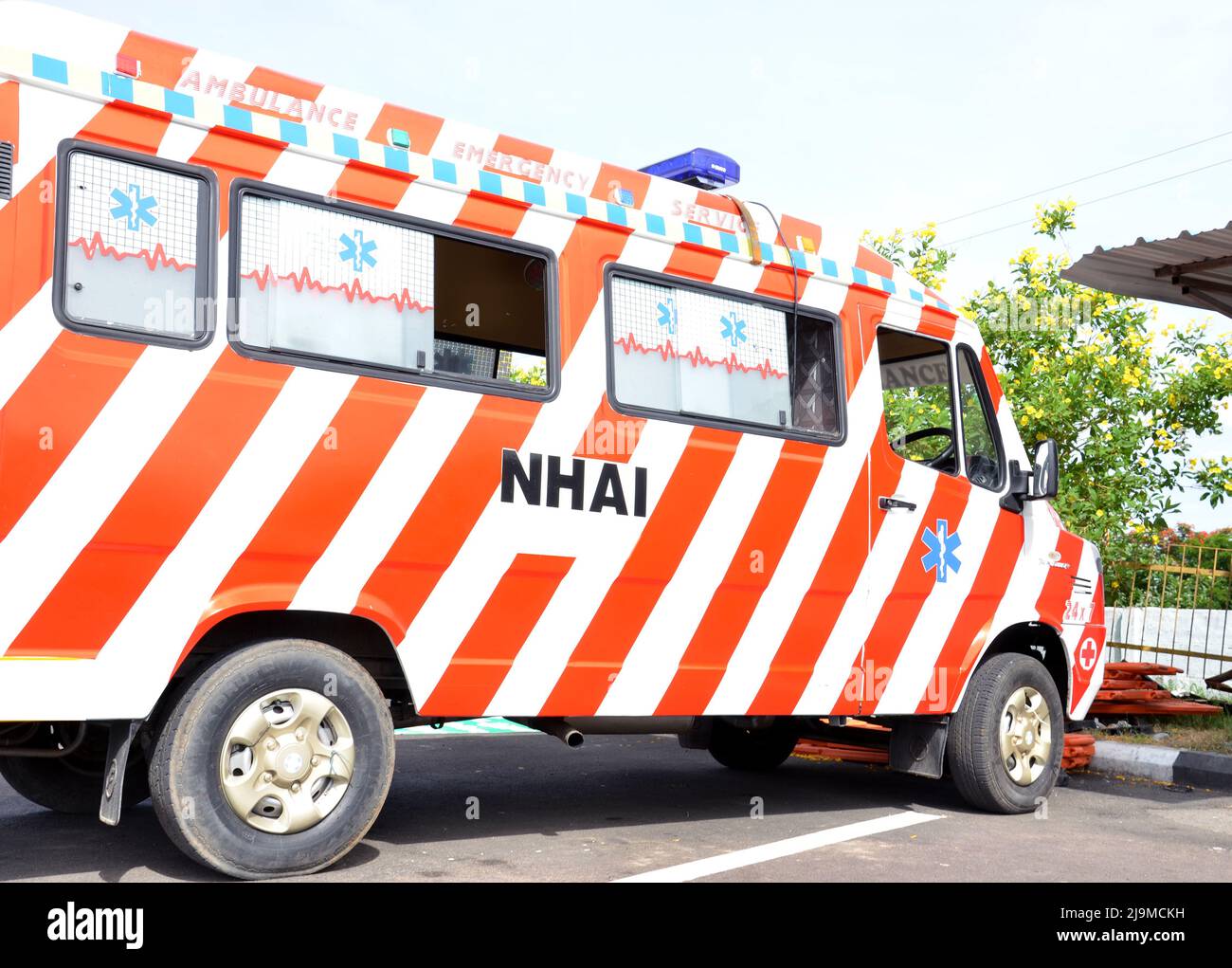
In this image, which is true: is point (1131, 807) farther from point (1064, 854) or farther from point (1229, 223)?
point (1229, 223)

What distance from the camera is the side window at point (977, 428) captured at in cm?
698

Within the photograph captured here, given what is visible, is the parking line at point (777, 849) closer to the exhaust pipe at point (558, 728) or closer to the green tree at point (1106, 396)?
the exhaust pipe at point (558, 728)

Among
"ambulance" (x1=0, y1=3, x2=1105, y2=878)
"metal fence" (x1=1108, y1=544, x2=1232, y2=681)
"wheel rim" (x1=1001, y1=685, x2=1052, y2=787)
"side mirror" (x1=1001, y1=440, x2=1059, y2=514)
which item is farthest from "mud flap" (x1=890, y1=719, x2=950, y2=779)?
"metal fence" (x1=1108, y1=544, x2=1232, y2=681)

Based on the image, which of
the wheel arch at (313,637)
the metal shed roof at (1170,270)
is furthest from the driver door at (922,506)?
the wheel arch at (313,637)

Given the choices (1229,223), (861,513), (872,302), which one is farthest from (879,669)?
(1229,223)

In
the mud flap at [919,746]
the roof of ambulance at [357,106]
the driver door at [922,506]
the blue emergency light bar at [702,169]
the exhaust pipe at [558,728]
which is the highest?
the blue emergency light bar at [702,169]

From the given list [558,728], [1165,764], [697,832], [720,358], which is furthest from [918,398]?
[1165,764]

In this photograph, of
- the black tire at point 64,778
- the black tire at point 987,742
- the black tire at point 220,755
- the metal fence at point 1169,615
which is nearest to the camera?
the black tire at point 220,755

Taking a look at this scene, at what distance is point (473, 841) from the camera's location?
5586 mm

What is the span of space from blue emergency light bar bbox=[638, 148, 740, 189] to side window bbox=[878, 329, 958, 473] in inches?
45.3

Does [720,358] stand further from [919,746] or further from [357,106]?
[919,746]

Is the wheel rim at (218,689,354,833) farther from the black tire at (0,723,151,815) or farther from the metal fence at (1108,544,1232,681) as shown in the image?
the metal fence at (1108,544,1232,681)

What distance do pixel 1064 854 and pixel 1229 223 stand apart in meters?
3.80

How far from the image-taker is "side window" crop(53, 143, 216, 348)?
4.24 m
